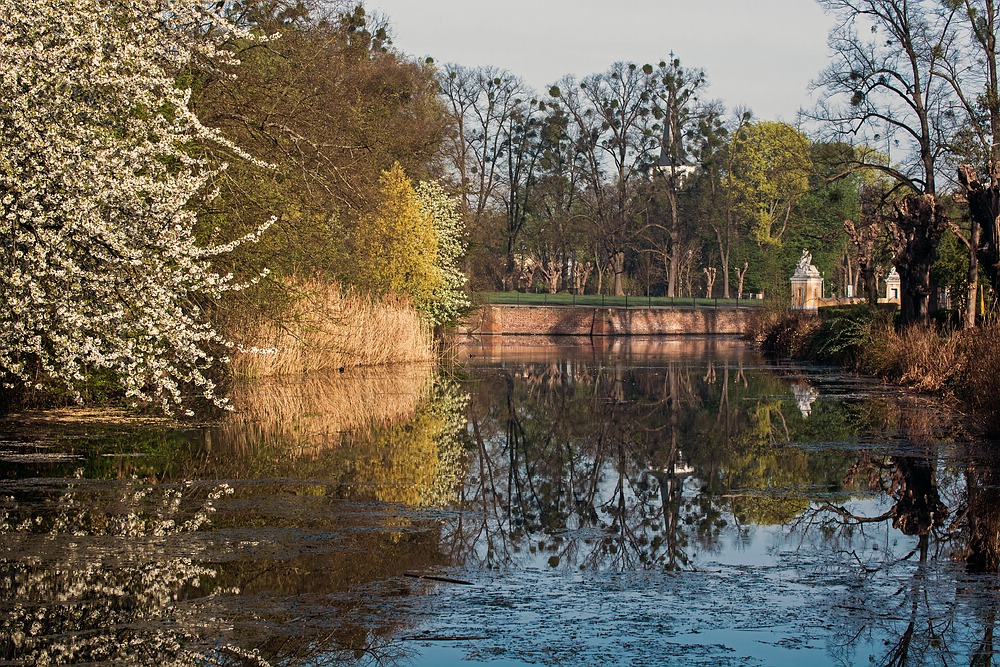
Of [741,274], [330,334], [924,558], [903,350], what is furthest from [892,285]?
[924,558]

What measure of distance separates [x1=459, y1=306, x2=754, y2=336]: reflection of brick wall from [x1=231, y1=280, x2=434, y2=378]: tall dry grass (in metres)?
33.9

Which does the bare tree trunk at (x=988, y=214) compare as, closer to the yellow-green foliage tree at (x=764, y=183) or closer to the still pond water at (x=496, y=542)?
the still pond water at (x=496, y=542)

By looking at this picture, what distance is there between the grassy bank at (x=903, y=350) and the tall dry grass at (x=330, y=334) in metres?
11.2

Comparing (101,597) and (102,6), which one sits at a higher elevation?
(102,6)

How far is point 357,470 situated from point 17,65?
5.42 metres

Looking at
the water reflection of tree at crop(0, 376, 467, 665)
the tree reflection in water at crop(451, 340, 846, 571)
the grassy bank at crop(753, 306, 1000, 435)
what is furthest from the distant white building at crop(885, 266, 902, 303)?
the water reflection of tree at crop(0, 376, 467, 665)

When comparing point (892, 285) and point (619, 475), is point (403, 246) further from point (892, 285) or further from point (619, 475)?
point (892, 285)

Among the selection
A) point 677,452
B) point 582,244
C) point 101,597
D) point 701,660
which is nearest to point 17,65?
point 101,597

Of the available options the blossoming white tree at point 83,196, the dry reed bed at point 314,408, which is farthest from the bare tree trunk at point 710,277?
the blossoming white tree at point 83,196

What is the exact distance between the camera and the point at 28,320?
9.69m

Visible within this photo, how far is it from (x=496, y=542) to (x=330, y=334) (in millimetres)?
20240

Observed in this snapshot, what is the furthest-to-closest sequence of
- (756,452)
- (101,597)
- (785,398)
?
(785,398)
(756,452)
(101,597)

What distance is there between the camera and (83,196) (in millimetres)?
9406

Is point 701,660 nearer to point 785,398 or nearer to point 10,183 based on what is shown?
point 10,183
